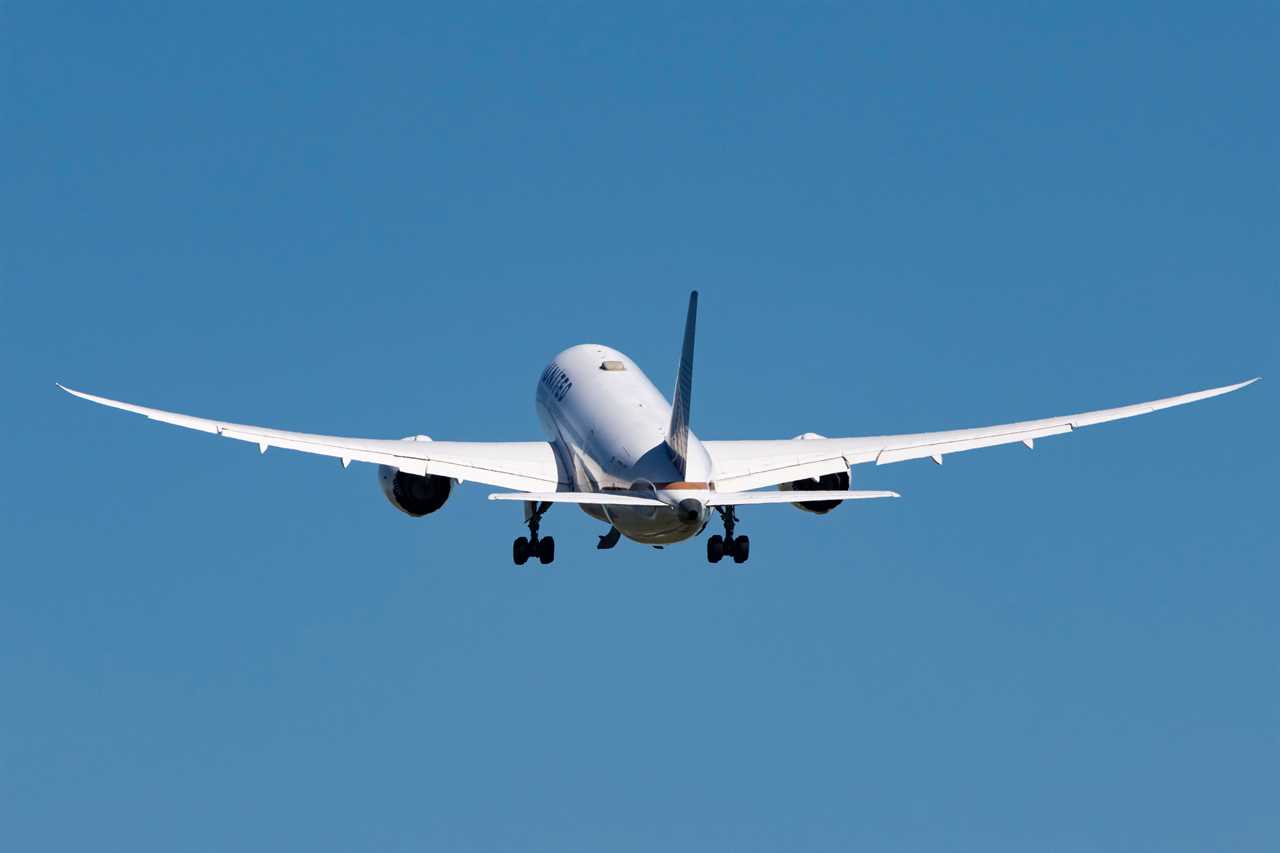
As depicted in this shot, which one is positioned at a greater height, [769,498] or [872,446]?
[872,446]

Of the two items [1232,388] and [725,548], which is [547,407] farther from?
[1232,388]

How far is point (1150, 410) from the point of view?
83.4 meters

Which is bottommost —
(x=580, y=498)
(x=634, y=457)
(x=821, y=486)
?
(x=580, y=498)

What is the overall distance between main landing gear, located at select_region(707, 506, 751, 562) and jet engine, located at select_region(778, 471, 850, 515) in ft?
22.6

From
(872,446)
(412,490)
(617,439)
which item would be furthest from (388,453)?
(872,446)

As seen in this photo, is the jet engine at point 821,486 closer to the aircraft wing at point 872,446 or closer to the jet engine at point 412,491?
the aircraft wing at point 872,446

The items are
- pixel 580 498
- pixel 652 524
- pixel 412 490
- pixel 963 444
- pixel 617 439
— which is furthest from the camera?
pixel 963 444

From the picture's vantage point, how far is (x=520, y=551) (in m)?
78.2

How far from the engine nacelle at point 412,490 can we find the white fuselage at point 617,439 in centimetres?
386

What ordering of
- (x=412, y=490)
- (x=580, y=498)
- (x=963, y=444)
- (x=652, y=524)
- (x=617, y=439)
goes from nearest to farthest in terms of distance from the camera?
1. (x=580, y=498)
2. (x=652, y=524)
3. (x=617, y=439)
4. (x=412, y=490)
5. (x=963, y=444)

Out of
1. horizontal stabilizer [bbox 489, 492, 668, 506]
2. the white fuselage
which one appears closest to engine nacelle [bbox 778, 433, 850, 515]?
the white fuselage

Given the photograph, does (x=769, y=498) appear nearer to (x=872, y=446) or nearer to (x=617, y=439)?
(x=617, y=439)

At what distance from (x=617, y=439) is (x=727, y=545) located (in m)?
4.39

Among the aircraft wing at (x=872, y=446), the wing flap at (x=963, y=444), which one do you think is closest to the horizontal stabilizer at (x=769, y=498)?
the aircraft wing at (x=872, y=446)
